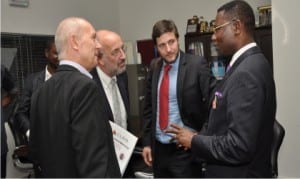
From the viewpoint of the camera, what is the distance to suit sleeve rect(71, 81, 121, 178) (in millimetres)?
1427

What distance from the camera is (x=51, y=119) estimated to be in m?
1.50

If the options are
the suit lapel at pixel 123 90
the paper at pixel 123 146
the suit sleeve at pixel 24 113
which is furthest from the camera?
the suit sleeve at pixel 24 113

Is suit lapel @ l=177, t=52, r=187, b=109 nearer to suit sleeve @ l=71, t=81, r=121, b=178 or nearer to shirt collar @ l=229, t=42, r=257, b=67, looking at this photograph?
shirt collar @ l=229, t=42, r=257, b=67

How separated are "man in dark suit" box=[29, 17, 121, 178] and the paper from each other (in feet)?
1.33

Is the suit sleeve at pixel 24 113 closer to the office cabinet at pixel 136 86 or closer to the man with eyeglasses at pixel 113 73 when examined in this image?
the man with eyeglasses at pixel 113 73

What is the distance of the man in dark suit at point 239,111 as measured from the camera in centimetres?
152

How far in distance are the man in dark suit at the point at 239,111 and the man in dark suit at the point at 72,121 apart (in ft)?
1.51

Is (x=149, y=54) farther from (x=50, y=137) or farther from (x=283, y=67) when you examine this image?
(x=50, y=137)

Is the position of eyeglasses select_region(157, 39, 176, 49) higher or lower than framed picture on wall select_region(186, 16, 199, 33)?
lower

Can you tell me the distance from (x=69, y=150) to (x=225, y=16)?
923 millimetres

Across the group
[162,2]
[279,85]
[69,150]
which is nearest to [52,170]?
[69,150]

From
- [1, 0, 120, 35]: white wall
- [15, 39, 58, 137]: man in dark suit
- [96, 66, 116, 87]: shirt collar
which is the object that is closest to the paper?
[96, 66, 116, 87]: shirt collar

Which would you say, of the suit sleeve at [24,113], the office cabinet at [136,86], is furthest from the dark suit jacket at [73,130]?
the office cabinet at [136,86]

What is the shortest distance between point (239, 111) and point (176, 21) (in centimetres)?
384
